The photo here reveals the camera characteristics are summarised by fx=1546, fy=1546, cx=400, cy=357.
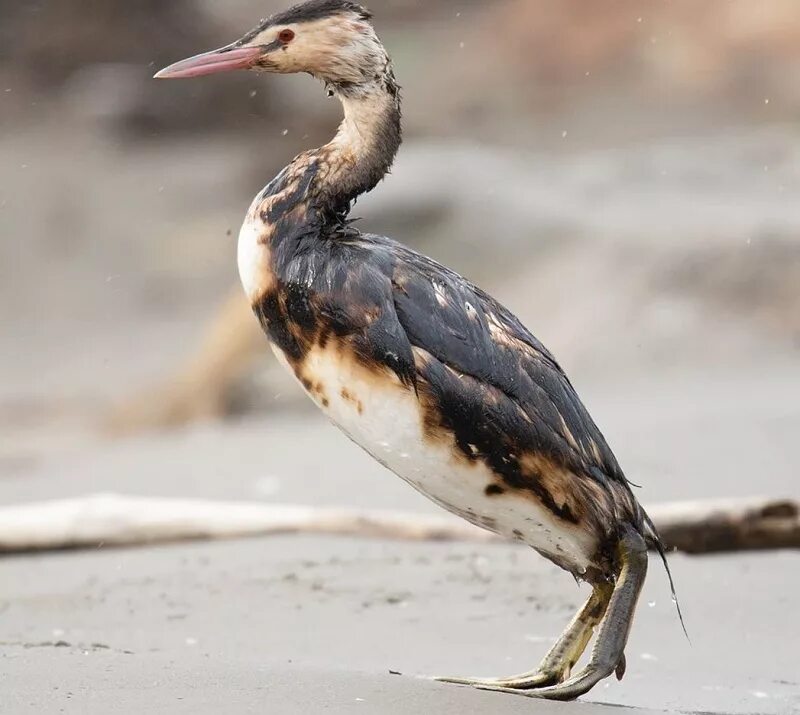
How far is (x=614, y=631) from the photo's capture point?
387 cm

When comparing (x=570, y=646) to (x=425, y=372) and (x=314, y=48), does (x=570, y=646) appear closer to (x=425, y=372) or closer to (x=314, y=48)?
(x=425, y=372)

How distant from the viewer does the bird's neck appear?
162 inches

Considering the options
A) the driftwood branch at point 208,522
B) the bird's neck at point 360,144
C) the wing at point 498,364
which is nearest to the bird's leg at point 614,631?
the wing at point 498,364

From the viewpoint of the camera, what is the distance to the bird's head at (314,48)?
4.12 metres

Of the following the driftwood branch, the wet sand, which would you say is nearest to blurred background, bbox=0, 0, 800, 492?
the wet sand

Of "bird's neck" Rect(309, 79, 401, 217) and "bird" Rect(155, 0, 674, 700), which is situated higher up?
"bird's neck" Rect(309, 79, 401, 217)

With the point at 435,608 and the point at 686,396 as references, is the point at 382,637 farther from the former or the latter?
the point at 686,396

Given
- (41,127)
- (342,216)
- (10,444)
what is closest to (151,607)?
(342,216)

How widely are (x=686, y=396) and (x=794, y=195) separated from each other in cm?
458

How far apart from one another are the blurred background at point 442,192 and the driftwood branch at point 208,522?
3216 mm

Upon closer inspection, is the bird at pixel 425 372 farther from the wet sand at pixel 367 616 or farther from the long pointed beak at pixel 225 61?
the wet sand at pixel 367 616

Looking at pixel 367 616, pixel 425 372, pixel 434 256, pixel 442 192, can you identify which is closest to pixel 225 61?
pixel 425 372

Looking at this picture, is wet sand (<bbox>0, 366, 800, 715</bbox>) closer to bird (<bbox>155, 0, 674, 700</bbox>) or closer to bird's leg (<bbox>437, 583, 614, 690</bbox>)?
bird's leg (<bbox>437, 583, 614, 690</bbox>)

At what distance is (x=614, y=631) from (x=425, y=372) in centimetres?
81
